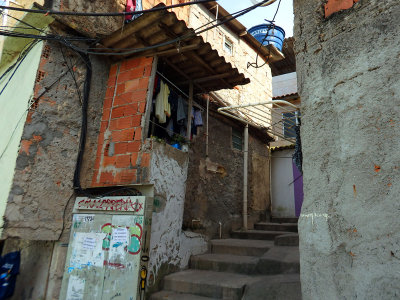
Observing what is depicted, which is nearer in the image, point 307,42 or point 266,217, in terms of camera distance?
point 307,42

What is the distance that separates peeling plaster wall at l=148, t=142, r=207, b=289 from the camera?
4.65 m

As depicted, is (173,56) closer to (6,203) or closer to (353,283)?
(6,203)

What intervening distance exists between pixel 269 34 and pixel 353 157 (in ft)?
30.1

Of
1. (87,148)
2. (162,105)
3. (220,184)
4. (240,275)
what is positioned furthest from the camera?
(220,184)

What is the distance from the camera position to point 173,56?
17.7 ft

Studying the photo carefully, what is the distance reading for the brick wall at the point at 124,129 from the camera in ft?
15.5

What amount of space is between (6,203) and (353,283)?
4.51m

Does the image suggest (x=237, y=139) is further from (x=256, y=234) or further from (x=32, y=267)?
(x=32, y=267)

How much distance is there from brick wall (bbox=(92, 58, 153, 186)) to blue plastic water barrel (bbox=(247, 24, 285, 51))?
6242 mm

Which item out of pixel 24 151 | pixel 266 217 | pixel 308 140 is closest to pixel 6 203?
pixel 24 151

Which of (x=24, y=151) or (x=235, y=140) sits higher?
(x=235, y=140)

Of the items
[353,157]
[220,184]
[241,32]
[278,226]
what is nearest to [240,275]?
[220,184]

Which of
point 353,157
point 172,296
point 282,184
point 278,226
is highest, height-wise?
point 282,184

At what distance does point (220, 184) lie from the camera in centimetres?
725
